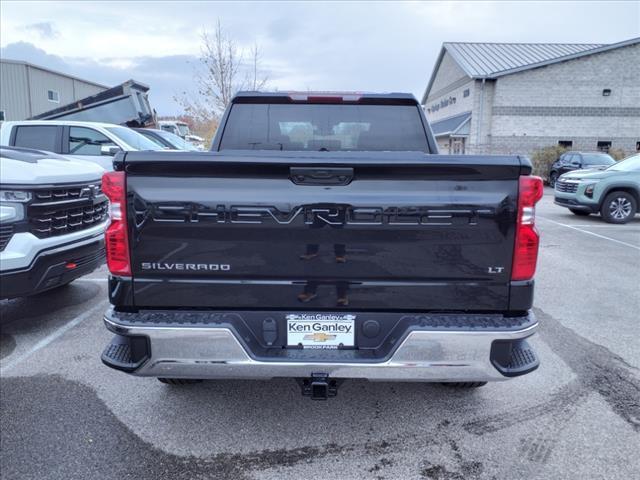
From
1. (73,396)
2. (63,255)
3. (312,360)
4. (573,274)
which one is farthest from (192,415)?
(573,274)

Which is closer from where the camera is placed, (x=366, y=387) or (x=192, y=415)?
(x=192, y=415)

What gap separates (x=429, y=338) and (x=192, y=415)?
1.78m

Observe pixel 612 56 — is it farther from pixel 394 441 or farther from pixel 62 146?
pixel 394 441

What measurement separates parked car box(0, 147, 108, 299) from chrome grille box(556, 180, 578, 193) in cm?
1166

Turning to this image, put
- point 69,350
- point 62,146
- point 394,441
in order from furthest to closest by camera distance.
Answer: point 62,146
point 69,350
point 394,441

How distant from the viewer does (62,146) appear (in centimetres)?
938

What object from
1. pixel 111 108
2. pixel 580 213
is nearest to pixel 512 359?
pixel 580 213

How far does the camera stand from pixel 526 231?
7.98 ft

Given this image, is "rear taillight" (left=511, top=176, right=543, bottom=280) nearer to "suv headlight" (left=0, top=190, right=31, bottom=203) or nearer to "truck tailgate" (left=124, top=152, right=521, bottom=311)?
"truck tailgate" (left=124, top=152, right=521, bottom=311)

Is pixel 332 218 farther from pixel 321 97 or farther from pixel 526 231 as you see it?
pixel 321 97

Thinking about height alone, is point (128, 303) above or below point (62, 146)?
below

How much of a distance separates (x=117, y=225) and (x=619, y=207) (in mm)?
12682

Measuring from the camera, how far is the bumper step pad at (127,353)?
248 centimetres

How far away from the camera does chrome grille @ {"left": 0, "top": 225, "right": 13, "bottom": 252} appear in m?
3.82
